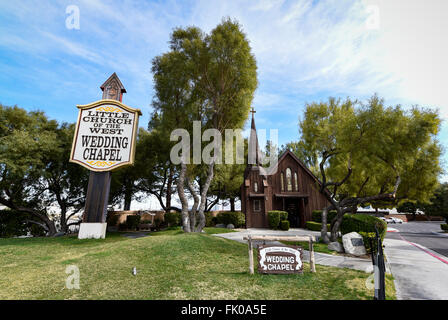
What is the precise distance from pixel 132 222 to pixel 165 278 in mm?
19178

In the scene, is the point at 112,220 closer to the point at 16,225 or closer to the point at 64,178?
the point at 64,178

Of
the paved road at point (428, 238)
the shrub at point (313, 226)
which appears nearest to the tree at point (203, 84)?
the shrub at point (313, 226)

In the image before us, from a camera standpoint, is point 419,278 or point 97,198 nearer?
point 419,278

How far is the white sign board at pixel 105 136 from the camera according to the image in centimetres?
1407

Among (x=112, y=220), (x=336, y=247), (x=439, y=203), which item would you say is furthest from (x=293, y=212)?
(x=439, y=203)

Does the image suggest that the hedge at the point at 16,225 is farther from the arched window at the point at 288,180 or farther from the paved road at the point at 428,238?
the paved road at the point at 428,238

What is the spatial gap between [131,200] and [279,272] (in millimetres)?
24682

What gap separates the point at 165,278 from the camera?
5.75m

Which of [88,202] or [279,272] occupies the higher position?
[88,202]

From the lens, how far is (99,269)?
6531 mm

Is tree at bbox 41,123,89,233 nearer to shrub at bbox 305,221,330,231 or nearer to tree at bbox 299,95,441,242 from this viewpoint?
tree at bbox 299,95,441,242

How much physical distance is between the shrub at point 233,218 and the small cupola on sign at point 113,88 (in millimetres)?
15978
